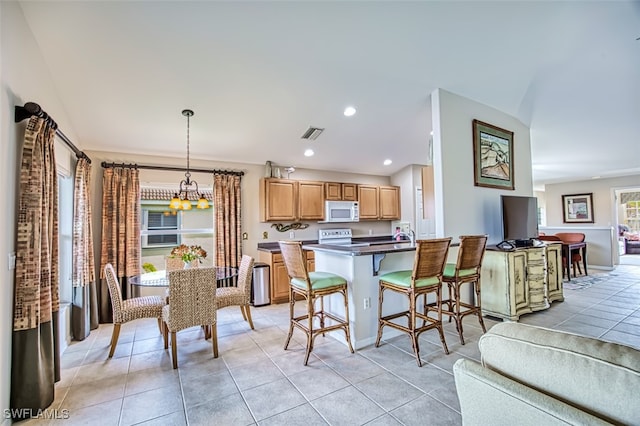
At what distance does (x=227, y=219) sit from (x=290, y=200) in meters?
1.16

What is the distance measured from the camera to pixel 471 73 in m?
3.44

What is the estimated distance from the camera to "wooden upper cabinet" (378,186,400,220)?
21.2 ft

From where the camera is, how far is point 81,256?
3475 millimetres

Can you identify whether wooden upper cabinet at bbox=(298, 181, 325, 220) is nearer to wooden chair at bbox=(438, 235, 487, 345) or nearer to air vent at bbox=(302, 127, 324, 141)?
air vent at bbox=(302, 127, 324, 141)

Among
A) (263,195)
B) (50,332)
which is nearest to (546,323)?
(263,195)

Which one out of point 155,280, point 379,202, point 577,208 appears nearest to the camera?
point 155,280

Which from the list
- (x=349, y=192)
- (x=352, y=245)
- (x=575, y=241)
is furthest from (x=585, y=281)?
(x=352, y=245)

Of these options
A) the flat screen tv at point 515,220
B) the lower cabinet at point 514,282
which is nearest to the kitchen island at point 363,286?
the lower cabinet at point 514,282

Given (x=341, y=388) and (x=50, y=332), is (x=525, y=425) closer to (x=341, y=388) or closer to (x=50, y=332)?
(x=341, y=388)

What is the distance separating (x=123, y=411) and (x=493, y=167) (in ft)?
16.4

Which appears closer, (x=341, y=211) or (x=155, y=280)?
(x=155, y=280)

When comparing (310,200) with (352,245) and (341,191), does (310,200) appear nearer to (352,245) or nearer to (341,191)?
(341,191)

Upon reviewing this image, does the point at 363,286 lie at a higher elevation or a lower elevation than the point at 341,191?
lower

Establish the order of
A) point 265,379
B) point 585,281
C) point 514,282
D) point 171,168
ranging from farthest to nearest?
point 585,281 → point 171,168 → point 514,282 → point 265,379
